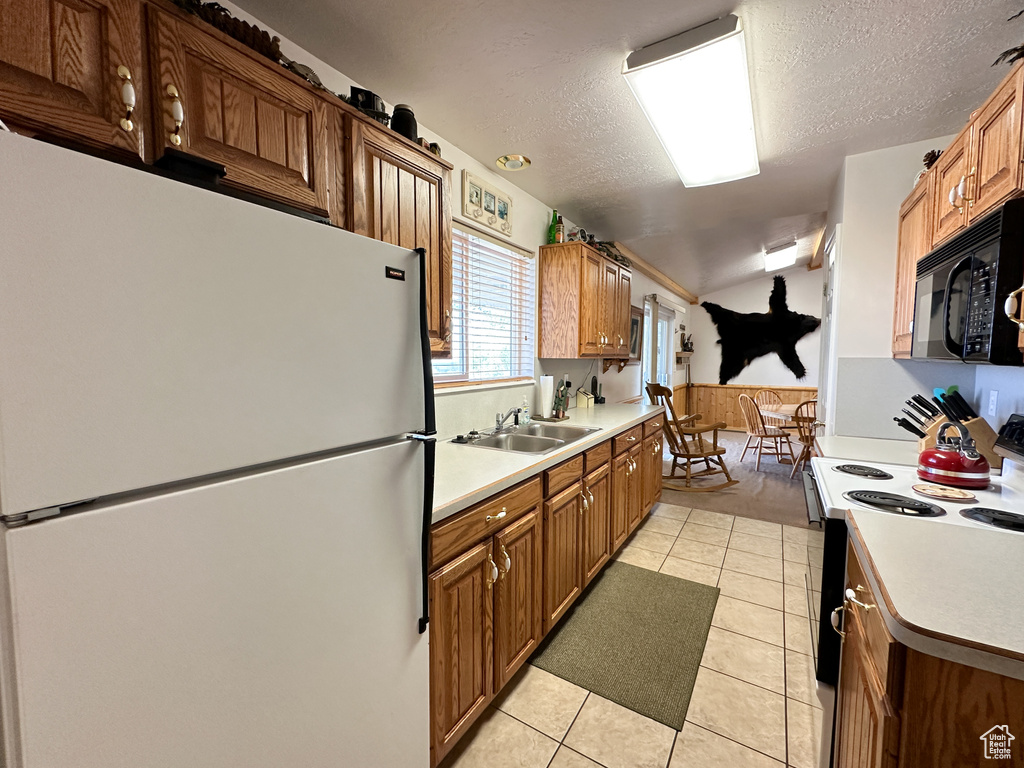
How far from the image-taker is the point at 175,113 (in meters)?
0.90

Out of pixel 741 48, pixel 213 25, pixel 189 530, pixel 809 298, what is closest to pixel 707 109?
pixel 741 48

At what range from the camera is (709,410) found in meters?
7.85

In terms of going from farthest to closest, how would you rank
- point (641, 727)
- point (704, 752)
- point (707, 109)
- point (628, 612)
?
point (628, 612)
point (707, 109)
point (641, 727)
point (704, 752)

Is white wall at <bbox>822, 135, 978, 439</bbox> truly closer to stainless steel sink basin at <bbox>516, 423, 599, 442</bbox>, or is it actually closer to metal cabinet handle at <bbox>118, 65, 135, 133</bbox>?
stainless steel sink basin at <bbox>516, 423, 599, 442</bbox>

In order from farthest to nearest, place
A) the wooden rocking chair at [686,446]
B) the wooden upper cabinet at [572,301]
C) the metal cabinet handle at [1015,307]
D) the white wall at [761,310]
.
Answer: the white wall at [761,310]
the wooden rocking chair at [686,446]
the wooden upper cabinet at [572,301]
the metal cabinet handle at [1015,307]

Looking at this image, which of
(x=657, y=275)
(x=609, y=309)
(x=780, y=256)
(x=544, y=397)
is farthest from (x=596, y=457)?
(x=780, y=256)

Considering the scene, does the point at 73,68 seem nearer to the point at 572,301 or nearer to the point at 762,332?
the point at 572,301

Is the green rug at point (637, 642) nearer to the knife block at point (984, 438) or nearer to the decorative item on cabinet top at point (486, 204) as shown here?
the knife block at point (984, 438)

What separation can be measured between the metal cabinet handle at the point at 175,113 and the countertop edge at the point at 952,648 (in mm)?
1654

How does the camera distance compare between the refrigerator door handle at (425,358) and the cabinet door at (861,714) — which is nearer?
the cabinet door at (861,714)

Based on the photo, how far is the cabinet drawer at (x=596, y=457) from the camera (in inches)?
87.2

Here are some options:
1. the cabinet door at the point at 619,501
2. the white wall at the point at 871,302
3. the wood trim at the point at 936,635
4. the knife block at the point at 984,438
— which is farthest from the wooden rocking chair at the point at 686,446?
the wood trim at the point at 936,635

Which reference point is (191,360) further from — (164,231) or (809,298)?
(809,298)

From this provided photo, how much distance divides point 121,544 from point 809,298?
8578 millimetres
